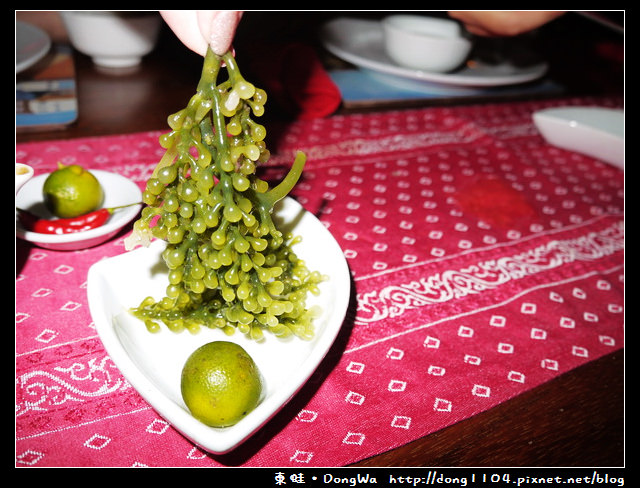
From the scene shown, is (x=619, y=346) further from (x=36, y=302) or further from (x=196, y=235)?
(x=36, y=302)

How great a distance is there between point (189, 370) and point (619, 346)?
2.01 ft

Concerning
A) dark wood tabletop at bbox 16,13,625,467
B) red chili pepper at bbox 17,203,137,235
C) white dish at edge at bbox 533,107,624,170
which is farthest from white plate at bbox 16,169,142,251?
white dish at edge at bbox 533,107,624,170

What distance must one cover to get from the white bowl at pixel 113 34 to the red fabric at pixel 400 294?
381 millimetres

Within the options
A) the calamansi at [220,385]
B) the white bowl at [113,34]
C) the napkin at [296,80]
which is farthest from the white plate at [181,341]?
the white bowl at [113,34]

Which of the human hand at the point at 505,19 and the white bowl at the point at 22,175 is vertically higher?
the human hand at the point at 505,19

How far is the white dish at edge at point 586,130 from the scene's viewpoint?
1.20 m

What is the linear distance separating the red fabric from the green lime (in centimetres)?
6

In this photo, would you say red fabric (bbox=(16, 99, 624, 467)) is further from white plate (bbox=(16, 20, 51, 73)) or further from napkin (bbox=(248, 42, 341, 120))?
white plate (bbox=(16, 20, 51, 73))

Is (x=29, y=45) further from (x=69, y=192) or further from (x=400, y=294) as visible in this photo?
(x=400, y=294)

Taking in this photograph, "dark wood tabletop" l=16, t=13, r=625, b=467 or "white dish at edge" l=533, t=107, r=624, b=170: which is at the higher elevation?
"white dish at edge" l=533, t=107, r=624, b=170

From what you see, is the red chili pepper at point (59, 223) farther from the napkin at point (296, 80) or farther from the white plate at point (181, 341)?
the napkin at point (296, 80)

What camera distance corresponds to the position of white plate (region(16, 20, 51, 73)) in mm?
1160

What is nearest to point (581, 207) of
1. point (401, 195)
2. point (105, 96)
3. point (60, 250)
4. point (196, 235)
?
point (401, 195)

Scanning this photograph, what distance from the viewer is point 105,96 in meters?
1.23
